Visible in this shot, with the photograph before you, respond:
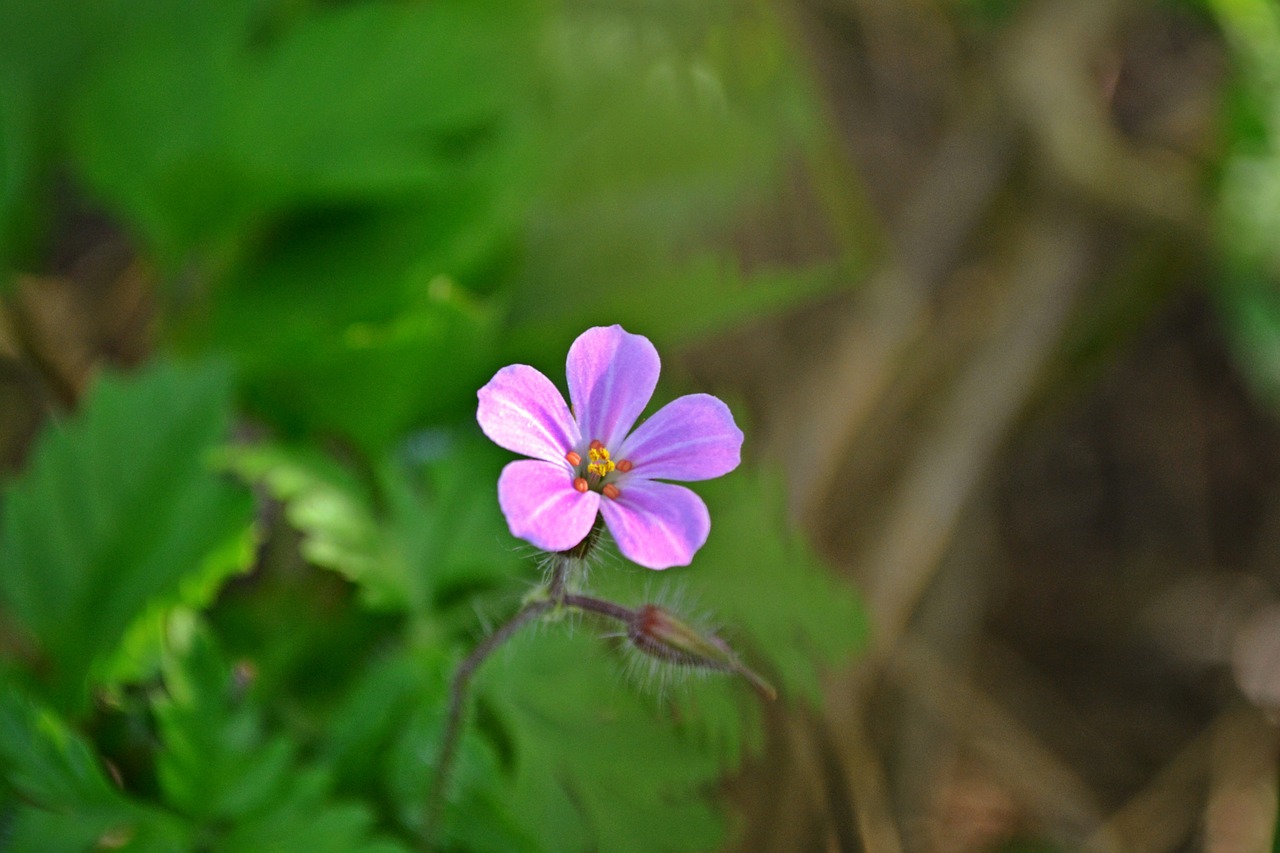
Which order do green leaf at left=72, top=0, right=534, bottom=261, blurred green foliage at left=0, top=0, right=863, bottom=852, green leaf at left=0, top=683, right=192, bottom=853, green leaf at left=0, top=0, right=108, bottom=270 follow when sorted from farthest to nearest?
green leaf at left=0, top=0, right=108, bottom=270 < green leaf at left=72, top=0, right=534, bottom=261 < blurred green foliage at left=0, top=0, right=863, bottom=852 < green leaf at left=0, top=683, right=192, bottom=853

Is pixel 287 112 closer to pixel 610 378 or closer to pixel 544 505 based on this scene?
pixel 610 378

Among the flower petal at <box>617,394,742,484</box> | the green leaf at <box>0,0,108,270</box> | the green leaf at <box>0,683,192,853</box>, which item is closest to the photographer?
the flower petal at <box>617,394,742,484</box>

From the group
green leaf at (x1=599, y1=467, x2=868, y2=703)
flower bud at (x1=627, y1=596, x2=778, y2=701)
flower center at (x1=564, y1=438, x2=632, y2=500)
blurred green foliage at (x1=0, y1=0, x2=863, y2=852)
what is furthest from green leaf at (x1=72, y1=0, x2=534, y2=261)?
flower bud at (x1=627, y1=596, x2=778, y2=701)

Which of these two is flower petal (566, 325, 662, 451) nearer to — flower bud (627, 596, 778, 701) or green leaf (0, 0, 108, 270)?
flower bud (627, 596, 778, 701)

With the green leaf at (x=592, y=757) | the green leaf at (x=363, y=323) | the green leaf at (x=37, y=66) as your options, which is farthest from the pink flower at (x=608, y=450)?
the green leaf at (x=37, y=66)

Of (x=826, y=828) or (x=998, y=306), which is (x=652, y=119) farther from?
(x=826, y=828)

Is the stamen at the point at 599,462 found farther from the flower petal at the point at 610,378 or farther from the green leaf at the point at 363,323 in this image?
the green leaf at the point at 363,323

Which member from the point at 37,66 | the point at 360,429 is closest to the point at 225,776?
the point at 360,429
